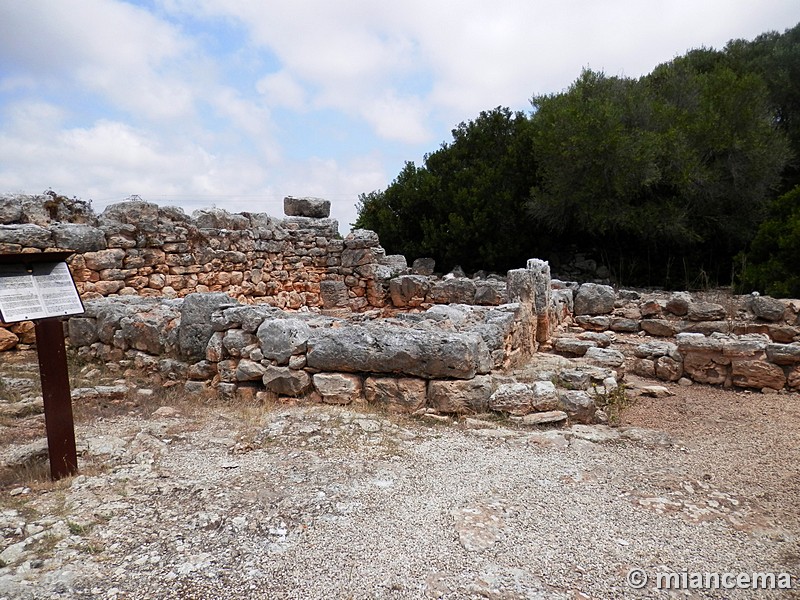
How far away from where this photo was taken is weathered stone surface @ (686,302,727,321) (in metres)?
9.38

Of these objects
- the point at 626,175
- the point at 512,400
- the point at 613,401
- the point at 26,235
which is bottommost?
the point at 613,401

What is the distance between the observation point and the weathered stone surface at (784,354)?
5.66 meters

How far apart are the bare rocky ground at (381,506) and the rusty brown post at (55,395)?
5.8 inches

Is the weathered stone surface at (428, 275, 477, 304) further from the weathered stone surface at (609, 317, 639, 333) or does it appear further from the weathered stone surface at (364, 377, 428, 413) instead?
the weathered stone surface at (364, 377, 428, 413)

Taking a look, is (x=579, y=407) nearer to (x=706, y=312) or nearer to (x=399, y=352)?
(x=399, y=352)

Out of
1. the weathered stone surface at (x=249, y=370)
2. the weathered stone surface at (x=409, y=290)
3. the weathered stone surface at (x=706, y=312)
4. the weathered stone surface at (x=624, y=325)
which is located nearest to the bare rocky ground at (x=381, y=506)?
the weathered stone surface at (x=249, y=370)

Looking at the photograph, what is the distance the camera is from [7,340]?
6266mm

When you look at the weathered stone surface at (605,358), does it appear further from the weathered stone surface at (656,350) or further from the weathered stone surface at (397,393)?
the weathered stone surface at (397,393)

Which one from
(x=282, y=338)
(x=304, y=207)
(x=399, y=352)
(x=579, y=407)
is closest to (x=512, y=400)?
(x=579, y=407)

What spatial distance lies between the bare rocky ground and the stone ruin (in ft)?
1.28

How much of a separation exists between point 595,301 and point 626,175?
18.7 ft

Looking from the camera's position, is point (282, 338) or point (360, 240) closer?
point (282, 338)

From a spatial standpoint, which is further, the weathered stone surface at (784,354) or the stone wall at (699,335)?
the stone wall at (699,335)

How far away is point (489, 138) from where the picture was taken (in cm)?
1775
